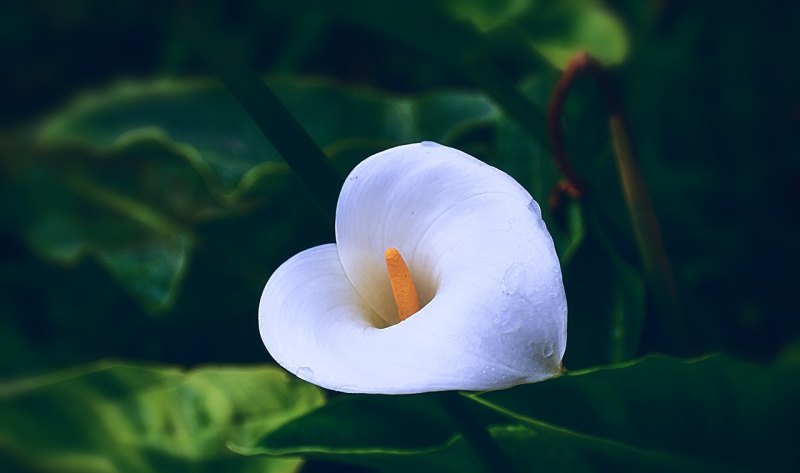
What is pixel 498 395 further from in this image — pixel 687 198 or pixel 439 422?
pixel 687 198

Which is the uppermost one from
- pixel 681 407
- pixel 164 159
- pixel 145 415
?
pixel 164 159

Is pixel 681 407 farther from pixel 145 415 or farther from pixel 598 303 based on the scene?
pixel 145 415

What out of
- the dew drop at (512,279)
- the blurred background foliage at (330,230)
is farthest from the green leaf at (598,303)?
the dew drop at (512,279)

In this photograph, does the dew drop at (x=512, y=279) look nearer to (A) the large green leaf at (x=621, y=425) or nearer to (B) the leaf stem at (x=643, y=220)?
(A) the large green leaf at (x=621, y=425)

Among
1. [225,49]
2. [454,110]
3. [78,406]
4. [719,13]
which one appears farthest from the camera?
[719,13]

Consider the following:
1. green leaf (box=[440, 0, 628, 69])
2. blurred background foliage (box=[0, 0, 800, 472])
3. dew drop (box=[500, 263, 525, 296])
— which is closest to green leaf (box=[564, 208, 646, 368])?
blurred background foliage (box=[0, 0, 800, 472])

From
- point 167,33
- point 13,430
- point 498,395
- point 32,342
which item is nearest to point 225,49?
point 498,395

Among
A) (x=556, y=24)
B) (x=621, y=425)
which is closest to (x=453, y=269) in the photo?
(x=621, y=425)
